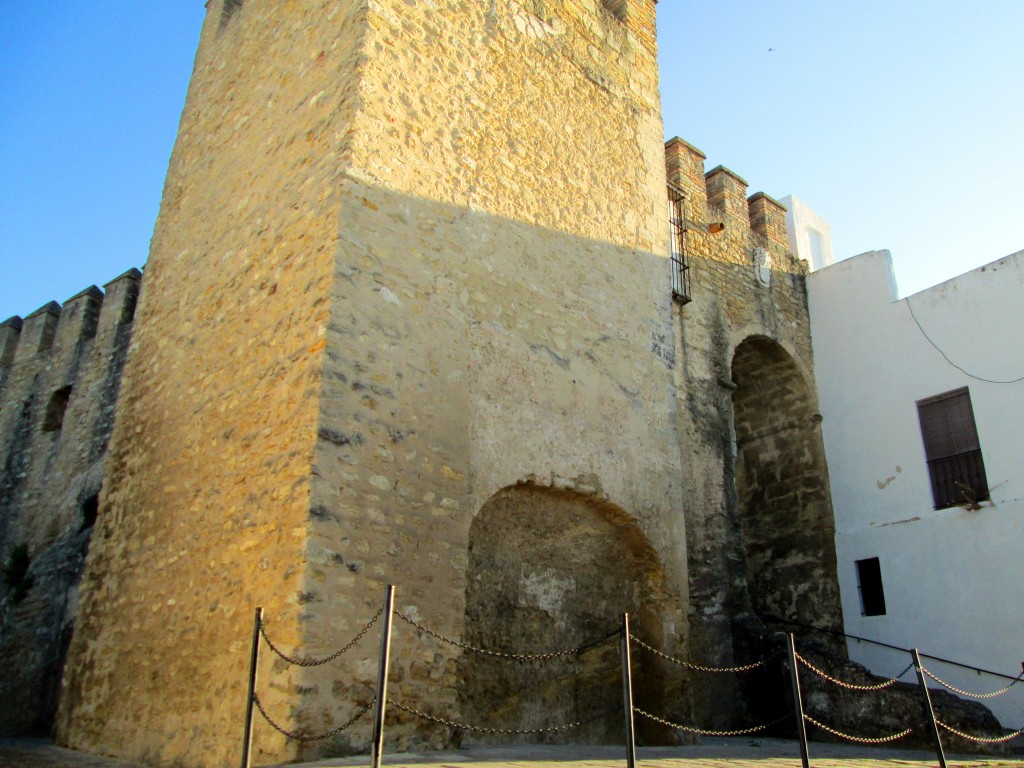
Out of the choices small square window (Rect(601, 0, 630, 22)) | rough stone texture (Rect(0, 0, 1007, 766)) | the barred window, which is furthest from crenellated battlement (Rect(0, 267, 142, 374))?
the barred window

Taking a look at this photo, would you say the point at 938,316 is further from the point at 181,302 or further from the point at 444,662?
the point at 181,302

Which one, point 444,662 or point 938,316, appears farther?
point 938,316

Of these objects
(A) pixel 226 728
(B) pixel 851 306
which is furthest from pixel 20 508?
(B) pixel 851 306

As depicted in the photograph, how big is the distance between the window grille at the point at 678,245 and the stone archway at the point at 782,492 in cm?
128

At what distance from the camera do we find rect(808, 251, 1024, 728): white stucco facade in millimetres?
8336

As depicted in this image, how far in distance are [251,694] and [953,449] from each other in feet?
23.8

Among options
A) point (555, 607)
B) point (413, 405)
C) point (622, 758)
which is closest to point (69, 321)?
point (413, 405)

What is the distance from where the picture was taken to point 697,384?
8.88m

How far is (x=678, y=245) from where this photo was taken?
377 inches

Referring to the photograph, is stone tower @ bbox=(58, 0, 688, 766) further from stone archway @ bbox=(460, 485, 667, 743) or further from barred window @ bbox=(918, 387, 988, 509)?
barred window @ bbox=(918, 387, 988, 509)

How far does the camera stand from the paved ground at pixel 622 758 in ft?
16.3

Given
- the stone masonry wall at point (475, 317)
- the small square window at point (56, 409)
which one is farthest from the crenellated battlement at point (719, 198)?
the small square window at point (56, 409)

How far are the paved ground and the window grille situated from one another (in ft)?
14.1

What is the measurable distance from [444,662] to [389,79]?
419 cm
